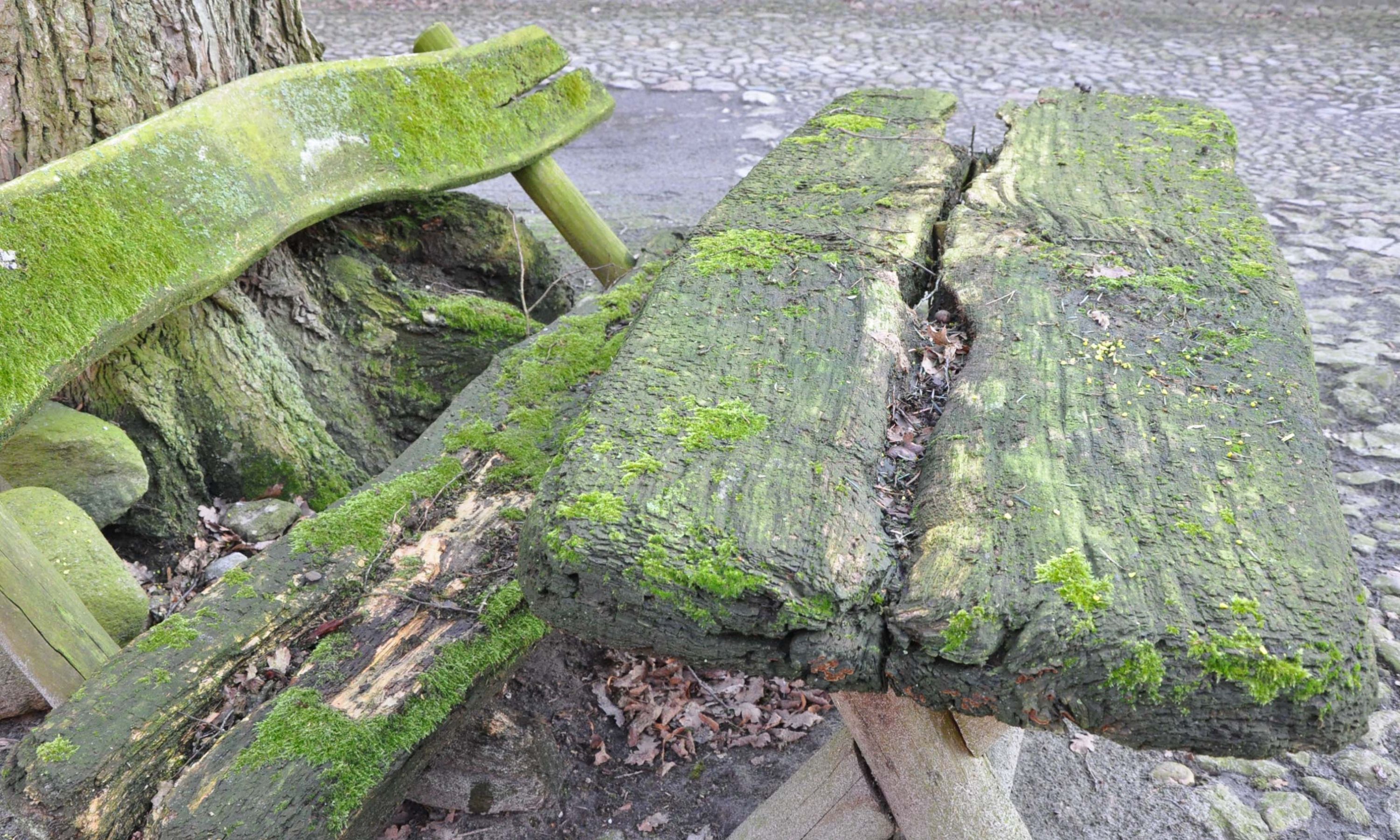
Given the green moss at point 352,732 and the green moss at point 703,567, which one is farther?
the green moss at point 352,732

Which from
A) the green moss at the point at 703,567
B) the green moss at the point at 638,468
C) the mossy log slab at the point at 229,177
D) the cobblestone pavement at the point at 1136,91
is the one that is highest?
the mossy log slab at the point at 229,177

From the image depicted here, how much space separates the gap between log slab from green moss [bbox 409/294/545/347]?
7.30 ft

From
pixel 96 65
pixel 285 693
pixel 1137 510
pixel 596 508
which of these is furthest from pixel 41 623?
pixel 1137 510

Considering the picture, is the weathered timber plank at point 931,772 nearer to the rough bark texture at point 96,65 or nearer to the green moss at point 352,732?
the green moss at point 352,732

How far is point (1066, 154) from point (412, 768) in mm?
2861

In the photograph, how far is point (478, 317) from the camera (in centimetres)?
388

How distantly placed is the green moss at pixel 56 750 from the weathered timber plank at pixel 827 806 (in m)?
1.46

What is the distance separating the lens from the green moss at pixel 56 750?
1912mm

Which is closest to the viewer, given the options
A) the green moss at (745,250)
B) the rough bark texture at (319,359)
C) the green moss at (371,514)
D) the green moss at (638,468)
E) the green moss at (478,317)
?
the green moss at (638,468)

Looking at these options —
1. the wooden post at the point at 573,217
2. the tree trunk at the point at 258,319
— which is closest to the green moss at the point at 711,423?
the tree trunk at the point at 258,319

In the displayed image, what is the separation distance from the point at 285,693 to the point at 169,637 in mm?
330

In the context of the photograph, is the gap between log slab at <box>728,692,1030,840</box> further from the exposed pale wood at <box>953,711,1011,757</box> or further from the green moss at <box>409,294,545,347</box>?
the green moss at <box>409,294,545,347</box>

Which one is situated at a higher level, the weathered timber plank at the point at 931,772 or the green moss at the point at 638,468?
the green moss at the point at 638,468

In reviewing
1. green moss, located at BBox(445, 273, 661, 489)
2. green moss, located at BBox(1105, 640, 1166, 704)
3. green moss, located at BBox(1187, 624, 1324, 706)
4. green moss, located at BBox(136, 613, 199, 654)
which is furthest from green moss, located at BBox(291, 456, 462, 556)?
green moss, located at BBox(1187, 624, 1324, 706)
